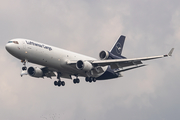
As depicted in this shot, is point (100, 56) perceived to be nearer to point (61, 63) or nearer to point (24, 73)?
point (61, 63)

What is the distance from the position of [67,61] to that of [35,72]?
26.5 ft

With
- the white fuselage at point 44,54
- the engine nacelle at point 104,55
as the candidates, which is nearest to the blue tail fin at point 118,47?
the engine nacelle at point 104,55

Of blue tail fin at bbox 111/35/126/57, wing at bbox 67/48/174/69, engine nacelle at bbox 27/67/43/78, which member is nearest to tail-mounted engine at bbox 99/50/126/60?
wing at bbox 67/48/174/69

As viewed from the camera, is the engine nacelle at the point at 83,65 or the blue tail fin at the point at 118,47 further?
the blue tail fin at the point at 118,47

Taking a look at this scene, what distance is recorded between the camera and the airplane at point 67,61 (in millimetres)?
62281

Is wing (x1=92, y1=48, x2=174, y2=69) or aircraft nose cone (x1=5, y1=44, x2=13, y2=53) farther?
wing (x1=92, y1=48, x2=174, y2=69)

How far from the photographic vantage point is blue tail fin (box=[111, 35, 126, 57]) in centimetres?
7840

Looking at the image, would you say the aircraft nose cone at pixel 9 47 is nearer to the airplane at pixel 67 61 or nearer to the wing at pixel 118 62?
the airplane at pixel 67 61

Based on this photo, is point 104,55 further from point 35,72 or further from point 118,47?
point 35,72

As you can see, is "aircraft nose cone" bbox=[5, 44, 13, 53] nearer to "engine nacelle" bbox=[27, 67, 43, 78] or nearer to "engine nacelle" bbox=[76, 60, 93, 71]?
"engine nacelle" bbox=[27, 67, 43, 78]

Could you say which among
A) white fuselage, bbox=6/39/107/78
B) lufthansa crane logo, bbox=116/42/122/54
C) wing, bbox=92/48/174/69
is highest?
lufthansa crane logo, bbox=116/42/122/54

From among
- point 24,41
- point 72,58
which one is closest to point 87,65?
point 72,58

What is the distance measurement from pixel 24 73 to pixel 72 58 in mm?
12080

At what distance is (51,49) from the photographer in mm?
65375
